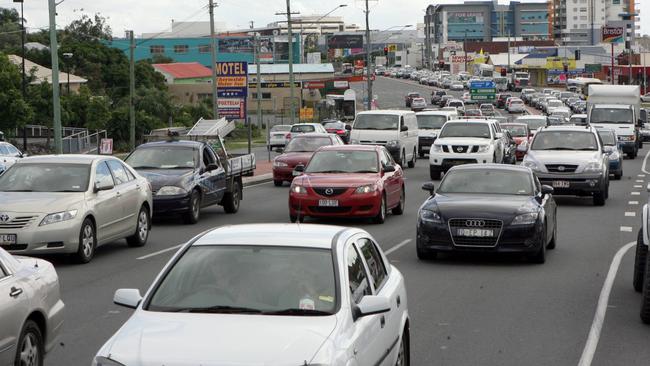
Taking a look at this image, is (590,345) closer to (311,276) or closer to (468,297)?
(468,297)

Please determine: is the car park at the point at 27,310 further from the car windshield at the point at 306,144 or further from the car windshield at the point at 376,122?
the car windshield at the point at 376,122

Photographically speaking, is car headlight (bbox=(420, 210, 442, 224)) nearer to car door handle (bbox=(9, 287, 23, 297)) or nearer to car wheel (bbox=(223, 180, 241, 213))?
car door handle (bbox=(9, 287, 23, 297))

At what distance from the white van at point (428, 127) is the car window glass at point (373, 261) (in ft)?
137

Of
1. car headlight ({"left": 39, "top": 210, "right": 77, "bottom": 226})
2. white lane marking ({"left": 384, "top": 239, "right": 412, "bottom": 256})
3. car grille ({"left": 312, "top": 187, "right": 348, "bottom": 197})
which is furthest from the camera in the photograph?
car grille ({"left": 312, "top": 187, "right": 348, "bottom": 197})

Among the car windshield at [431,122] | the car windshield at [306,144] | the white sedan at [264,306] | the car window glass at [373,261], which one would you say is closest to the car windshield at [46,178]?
the car window glass at [373,261]

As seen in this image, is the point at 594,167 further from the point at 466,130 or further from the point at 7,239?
the point at 7,239

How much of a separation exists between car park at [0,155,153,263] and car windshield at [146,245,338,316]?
8772 millimetres

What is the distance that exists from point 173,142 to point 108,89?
81.5m

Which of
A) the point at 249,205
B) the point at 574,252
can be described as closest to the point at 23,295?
the point at 574,252

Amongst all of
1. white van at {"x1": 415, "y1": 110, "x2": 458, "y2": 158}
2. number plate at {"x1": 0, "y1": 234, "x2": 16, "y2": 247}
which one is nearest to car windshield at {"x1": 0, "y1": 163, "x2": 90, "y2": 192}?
number plate at {"x1": 0, "y1": 234, "x2": 16, "y2": 247}

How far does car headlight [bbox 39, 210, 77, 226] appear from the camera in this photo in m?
16.2

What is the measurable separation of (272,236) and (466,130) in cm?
3050

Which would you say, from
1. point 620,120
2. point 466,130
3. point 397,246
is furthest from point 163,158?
point 620,120

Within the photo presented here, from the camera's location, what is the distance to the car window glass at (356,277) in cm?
763
